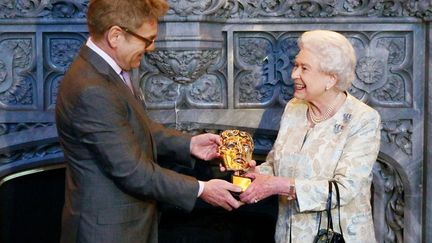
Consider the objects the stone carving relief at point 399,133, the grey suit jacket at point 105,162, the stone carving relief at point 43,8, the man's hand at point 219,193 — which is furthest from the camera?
the stone carving relief at point 399,133

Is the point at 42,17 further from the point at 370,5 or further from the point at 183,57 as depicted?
the point at 370,5

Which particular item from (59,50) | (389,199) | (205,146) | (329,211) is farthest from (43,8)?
(389,199)

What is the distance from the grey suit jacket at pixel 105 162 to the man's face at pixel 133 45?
2.0 inches

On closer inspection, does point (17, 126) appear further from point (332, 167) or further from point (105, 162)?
point (332, 167)

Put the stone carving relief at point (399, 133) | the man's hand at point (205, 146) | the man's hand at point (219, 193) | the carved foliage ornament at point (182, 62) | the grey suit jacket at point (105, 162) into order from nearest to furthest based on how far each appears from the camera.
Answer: the grey suit jacket at point (105, 162) < the man's hand at point (219, 193) < the man's hand at point (205, 146) < the carved foliage ornament at point (182, 62) < the stone carving relief at point (399, 133)

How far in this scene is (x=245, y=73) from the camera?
124 inches

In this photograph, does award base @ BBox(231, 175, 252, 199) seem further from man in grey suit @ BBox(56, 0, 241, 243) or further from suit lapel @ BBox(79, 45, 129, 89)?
suit lapel @ BBox(79, 45, 129, 89)

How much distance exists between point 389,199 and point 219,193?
4.31ft

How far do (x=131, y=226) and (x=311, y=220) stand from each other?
0.59 meters

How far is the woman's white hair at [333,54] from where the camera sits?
7.72 ft

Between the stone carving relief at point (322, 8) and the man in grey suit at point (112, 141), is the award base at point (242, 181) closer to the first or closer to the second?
the man in grey suit at point (112, 141)

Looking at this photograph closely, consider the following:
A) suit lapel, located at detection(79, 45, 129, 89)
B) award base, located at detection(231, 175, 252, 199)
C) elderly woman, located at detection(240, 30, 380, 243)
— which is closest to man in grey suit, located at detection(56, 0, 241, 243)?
suit lapel, located at detection(79, 45, 129, 89)

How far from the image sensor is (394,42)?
3160mm

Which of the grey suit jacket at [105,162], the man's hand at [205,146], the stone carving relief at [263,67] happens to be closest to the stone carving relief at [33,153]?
the stone carving relief at [263,67]
